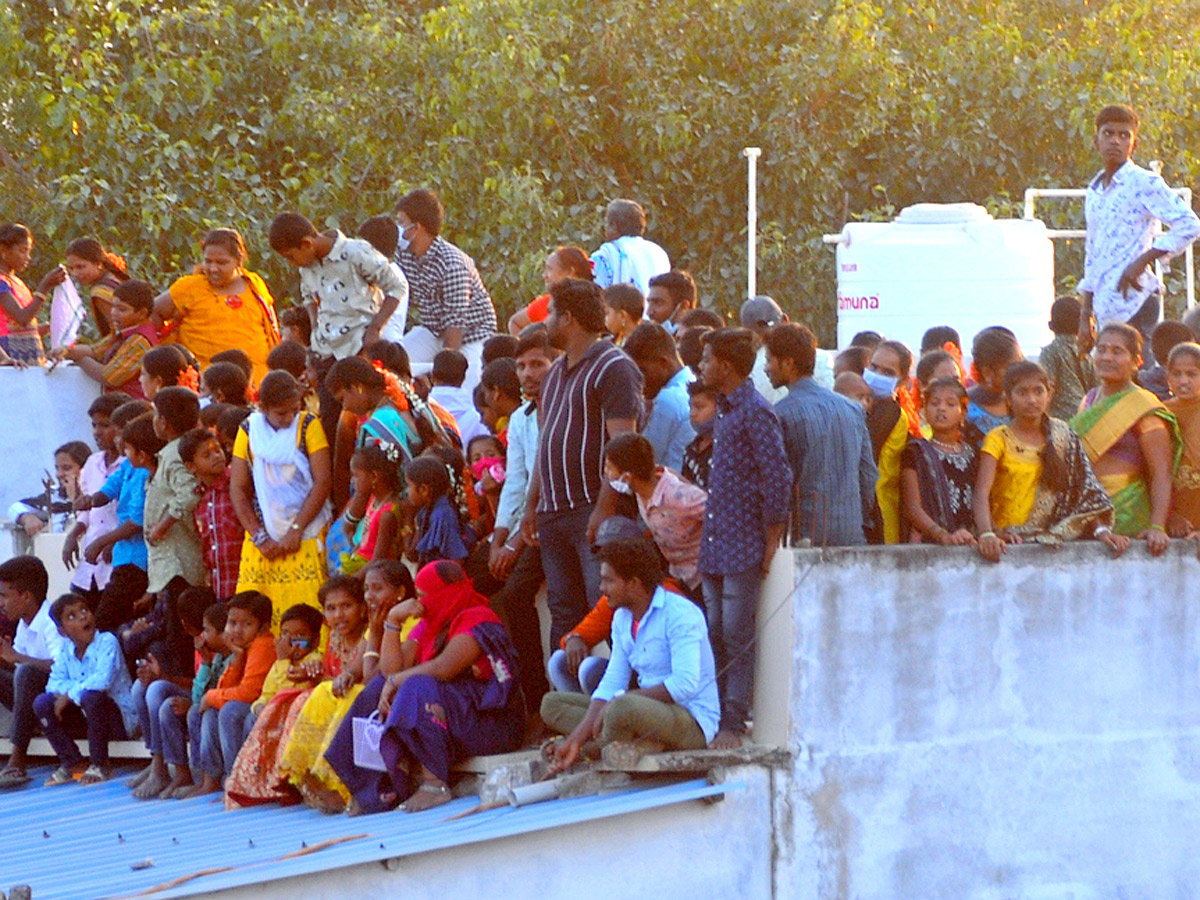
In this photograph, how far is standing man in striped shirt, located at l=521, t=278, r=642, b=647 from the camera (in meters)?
7.78

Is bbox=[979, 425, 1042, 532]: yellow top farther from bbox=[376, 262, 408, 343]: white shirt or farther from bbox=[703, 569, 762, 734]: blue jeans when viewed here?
bbox=[376, 262, 408, 343]: white shirt

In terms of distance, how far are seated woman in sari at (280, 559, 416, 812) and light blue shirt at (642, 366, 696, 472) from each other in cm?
114

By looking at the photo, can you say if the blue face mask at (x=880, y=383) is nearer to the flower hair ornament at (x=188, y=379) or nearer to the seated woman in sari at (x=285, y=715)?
the seated woman in sari at (x=285, y=715)

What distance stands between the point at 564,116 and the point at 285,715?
8.57 m

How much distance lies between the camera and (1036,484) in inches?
306

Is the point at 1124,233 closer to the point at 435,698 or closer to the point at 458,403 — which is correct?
the point at 458,403

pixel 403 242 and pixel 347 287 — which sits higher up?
pixel 403 242

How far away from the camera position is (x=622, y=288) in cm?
931

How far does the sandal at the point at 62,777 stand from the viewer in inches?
391

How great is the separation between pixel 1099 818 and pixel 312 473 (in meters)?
3.67

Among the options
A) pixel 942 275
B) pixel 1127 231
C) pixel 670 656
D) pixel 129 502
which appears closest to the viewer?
pixel 670 656

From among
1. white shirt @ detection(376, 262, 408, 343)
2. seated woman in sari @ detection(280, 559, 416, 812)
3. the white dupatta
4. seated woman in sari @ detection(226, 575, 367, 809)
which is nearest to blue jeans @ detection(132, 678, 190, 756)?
seated woman in sari @ detection(226, 575, 367, 809)

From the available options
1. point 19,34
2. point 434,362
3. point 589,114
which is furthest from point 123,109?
point 434,362

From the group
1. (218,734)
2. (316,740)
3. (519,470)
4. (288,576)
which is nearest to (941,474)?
(519,470)
